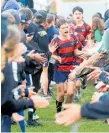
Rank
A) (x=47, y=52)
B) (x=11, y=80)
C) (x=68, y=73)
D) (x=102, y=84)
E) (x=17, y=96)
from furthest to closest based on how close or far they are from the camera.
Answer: (x=47, y=52)
(x=68, y=73)
(x=102, y=84)
(x=17, y=96)
(x=11, y=80)

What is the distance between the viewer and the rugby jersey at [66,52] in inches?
355

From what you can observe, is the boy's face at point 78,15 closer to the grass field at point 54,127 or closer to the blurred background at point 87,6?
the grass field at point 54,127

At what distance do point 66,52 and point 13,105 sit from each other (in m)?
4.62

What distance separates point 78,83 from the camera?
9336 millimetres

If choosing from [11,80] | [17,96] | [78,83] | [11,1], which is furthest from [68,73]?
[11,80]

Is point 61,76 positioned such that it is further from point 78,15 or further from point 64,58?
point 78,15

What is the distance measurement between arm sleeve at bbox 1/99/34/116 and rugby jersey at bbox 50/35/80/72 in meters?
4.45

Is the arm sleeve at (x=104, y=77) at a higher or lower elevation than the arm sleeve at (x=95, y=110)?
lower

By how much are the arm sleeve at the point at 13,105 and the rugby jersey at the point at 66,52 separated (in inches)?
175

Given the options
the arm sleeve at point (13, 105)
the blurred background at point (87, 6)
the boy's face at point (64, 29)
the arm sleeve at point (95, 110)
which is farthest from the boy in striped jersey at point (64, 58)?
A: the blurred background at point (87, 6)

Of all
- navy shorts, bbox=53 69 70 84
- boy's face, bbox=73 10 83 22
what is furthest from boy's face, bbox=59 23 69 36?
boy's face, bbox=73 10 83 22

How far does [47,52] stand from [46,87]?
1.78 metres

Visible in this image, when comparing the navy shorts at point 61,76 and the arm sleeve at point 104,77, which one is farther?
the navy shorts at point 61,76

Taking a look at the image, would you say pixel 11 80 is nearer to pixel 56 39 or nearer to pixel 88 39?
pixel 56 39
